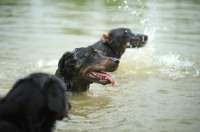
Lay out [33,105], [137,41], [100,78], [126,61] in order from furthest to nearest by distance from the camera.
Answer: [126,61], [137,41], [100,78], [33,105]

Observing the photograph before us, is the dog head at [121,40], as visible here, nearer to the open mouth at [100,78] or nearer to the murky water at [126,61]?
the murky water at [126,61]

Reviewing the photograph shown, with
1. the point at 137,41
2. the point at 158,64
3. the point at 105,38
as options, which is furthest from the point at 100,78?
the point at 158,64

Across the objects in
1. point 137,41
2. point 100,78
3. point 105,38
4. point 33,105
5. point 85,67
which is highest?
point 33,105

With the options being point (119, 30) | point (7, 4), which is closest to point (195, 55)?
point (119, 30)

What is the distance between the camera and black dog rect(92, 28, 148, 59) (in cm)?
982

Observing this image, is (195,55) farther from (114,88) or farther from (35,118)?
(35,118)

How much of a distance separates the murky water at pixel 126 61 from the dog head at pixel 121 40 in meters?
0.60

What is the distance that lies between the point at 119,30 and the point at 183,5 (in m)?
15.7

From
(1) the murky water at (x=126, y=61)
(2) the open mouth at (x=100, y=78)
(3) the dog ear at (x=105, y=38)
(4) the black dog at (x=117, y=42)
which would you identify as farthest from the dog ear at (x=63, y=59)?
(3) the dog ear at (x=105, y=38)

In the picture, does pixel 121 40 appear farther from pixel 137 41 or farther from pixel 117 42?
pixel 137 41

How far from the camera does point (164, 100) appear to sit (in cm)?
701

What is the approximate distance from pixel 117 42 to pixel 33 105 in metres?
6.71

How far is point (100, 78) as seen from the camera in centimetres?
720

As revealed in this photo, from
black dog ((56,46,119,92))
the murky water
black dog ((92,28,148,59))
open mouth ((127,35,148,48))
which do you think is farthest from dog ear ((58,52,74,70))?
open mouth ((127,35,148,48))
